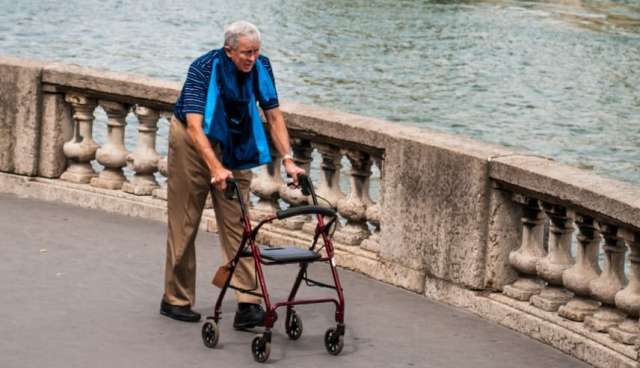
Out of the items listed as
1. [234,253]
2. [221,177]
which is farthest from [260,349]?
[221,177]

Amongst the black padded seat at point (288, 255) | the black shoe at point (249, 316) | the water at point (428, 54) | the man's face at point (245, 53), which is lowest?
the water at point (428, 54)

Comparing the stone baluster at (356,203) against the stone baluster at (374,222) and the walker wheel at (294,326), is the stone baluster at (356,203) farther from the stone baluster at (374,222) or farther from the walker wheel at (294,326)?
the walker wheel at (294,326)

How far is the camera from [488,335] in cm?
786

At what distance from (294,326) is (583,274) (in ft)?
4.67

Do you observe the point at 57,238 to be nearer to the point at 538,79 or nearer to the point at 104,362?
the point at 104,362

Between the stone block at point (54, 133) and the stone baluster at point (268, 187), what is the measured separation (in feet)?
5.16

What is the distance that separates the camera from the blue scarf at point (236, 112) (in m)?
7.26

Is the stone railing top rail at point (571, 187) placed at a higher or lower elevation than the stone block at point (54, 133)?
higher

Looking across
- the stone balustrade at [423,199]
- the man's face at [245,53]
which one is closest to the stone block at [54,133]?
the stone balustrade at [423,199]

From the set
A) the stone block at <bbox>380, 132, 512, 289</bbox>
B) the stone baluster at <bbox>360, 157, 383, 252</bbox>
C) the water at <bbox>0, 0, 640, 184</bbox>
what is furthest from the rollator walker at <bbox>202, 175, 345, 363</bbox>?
the water at <bbox>0, 0, 640, 184</bbox>

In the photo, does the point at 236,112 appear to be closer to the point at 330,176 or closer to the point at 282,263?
the point at 282,263

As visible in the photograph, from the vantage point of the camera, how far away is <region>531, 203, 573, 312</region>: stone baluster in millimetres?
7785

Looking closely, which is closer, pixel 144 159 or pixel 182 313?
pixel 182 313

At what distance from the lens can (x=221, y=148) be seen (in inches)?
293
